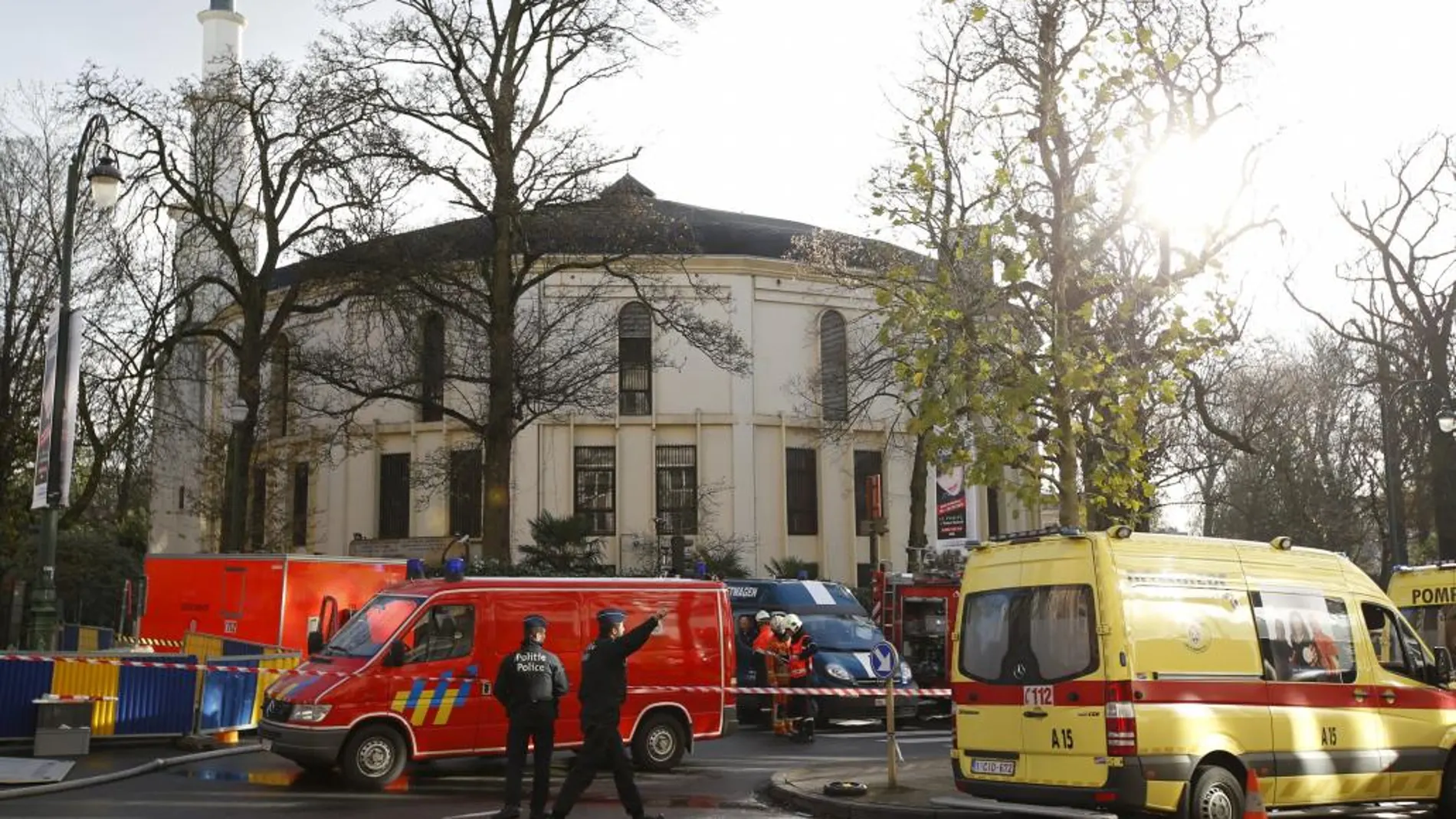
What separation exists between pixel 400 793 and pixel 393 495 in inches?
1336

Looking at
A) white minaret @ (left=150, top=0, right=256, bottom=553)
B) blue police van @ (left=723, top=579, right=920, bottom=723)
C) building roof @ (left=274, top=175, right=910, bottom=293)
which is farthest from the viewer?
white minaret @ (left=150, top=0, right=256, bottom=553)

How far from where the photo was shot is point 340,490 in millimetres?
46469

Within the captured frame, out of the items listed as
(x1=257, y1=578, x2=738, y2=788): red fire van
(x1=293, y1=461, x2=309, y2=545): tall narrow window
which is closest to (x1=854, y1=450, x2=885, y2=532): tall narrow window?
(x1=293, y1=461, x2=309, y2=545): tall narrow window

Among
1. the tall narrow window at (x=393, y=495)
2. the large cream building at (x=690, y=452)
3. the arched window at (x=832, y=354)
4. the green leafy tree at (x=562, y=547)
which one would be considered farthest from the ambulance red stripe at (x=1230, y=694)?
the tall narrow window at (x=393, y=495)

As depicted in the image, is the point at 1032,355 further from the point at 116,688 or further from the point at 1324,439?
the point at 1324,439

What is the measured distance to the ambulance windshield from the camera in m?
13.7

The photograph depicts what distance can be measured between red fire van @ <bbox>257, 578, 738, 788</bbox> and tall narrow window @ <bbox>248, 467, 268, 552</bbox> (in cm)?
3316

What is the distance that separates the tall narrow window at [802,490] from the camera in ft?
147

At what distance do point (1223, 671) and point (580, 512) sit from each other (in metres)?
33.9

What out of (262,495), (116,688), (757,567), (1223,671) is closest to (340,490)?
(262,495)

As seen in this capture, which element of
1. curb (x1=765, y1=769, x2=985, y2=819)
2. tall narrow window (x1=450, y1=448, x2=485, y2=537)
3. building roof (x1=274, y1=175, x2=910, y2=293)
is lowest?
curb (x1=765, y1=769, x2=985, y2=819)

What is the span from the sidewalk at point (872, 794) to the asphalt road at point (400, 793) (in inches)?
12.1

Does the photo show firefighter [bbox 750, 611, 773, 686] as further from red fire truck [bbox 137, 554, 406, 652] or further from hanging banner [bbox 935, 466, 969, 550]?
hanging banner [bbox 935, 466, 969, 550]

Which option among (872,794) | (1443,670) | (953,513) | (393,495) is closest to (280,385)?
(393,495)
